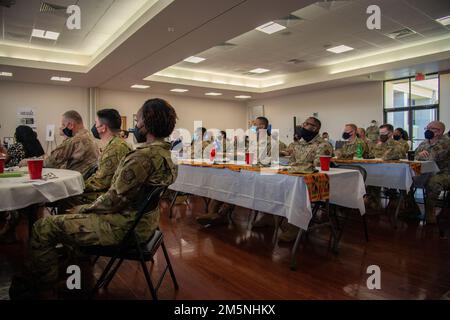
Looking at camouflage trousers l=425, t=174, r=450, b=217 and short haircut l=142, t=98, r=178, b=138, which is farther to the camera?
camouflage trousers l=425, t=174, r=450, b=217

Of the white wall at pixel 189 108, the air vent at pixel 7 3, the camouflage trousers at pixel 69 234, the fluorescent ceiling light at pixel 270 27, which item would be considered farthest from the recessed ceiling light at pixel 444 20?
the white wall at pixel 189 108

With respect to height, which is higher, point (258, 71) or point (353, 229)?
point (258, 71)

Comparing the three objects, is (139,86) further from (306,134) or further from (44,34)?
(306,134)

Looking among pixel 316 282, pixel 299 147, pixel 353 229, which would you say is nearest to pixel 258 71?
pixel 299 147

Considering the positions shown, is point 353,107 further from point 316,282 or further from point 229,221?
point 316,282

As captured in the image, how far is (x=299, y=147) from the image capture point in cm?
394

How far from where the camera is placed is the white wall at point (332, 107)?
29.6 feet

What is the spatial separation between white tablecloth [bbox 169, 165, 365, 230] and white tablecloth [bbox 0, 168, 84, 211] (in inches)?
66.4

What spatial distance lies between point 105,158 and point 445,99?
8.41 m

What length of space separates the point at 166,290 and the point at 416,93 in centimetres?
873

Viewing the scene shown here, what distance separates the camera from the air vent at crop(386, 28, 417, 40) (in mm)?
6101

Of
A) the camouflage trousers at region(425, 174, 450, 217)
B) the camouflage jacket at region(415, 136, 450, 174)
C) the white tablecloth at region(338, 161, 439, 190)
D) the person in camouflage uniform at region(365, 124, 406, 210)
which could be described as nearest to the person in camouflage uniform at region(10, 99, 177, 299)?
the white tablecloth at region(338, 161, 439, 190)

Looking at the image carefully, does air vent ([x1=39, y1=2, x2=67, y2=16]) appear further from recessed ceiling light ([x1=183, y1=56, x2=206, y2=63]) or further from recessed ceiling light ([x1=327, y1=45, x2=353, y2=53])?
recessed ceiling light ([x1=327, y1=45, x2=353, y2=53])

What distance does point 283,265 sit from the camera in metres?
2.73
